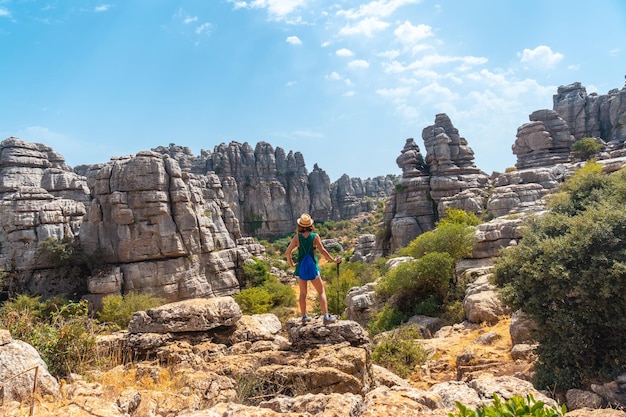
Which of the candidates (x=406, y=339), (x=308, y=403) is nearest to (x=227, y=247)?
(x=406, y=339)

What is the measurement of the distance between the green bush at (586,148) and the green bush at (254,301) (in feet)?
98.6

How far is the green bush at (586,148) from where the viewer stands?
31.4m

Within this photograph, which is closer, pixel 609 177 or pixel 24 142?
pixel 609 177

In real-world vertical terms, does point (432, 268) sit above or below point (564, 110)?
below

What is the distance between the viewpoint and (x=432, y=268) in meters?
12.6

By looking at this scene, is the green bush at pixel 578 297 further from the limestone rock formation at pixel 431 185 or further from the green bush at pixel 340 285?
the limestone rock formation at pixel 431 185

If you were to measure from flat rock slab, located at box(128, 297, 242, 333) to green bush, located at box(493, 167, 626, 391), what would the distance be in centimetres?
475

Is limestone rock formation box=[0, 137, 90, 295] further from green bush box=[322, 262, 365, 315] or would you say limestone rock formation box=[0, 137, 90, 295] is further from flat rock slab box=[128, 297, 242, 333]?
flat rock slab box=[128, 297, 242, 333]

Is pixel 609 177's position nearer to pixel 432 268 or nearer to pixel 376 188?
pixel 432 268

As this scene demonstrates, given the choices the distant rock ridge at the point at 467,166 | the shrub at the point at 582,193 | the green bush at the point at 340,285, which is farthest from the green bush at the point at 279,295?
the shrub at the point at 582,193

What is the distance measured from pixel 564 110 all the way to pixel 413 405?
4961 centimetres

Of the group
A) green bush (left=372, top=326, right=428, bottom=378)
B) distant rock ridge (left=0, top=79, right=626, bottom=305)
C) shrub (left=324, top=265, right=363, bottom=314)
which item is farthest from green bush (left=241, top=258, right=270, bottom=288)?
green bush (left=372, top=326, right=428, bottom=378)

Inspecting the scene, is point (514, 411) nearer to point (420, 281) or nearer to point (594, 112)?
point (420, 281)

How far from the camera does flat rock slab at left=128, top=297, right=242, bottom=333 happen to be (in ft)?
19.0
